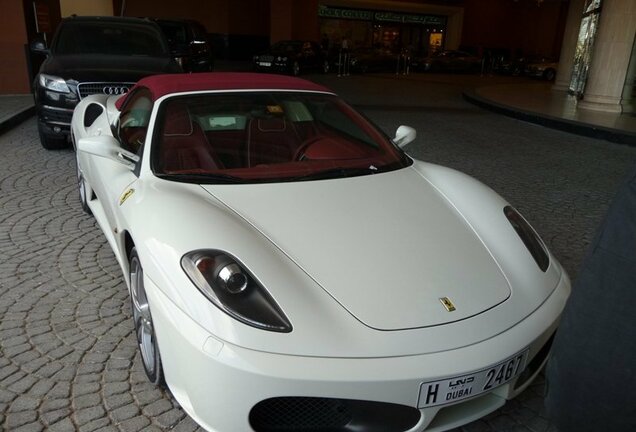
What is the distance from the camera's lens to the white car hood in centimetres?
202

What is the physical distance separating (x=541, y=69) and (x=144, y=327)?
28111 mm

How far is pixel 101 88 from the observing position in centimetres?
622

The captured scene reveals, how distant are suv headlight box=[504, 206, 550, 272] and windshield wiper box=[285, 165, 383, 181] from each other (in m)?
0.76

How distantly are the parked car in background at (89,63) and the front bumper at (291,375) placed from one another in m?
4.99

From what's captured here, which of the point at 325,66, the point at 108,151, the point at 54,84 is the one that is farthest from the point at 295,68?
the point at 108,151

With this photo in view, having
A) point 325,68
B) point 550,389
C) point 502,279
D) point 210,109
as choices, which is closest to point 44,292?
point 210,109

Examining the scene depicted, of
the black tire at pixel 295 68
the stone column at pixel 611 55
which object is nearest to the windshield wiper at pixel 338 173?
the stone column at pixel 611 55

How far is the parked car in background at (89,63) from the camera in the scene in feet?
20.3

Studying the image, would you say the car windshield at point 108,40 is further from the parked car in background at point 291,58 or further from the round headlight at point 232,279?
the parked car in background at point 291,58

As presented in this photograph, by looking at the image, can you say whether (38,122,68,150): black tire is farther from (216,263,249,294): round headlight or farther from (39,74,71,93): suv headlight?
(216,263,249,294): round headlight

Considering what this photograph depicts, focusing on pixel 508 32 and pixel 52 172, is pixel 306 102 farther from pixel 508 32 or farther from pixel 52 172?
pixel 508 32

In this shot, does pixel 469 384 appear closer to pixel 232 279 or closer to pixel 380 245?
pixel 380 245

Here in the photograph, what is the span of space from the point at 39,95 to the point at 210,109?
422 cm

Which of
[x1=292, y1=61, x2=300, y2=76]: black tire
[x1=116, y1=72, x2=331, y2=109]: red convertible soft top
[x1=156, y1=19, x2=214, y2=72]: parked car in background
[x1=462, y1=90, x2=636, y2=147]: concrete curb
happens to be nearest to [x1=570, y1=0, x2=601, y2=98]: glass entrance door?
[x1=462, y1=90, x2=636, y2=147]: concrete curb
